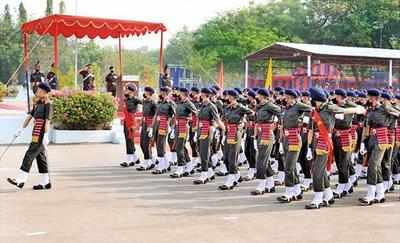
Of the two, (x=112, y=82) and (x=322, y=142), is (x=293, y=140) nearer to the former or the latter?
(x=322, y=142)

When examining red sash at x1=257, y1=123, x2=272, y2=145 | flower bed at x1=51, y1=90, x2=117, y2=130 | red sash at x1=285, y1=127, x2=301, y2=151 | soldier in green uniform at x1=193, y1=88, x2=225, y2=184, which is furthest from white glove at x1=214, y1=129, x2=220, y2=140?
flower bed at x1=51, y1=90, x2=117, y2=130

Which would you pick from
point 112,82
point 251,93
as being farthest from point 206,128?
point 112,82

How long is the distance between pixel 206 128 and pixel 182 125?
104cm

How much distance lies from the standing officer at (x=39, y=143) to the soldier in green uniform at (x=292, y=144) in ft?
13.0

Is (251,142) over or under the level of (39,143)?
under

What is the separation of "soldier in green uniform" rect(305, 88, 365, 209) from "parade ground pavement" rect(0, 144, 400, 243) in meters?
0.26

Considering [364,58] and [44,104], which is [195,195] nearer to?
[44,104]

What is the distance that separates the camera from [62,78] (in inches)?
921

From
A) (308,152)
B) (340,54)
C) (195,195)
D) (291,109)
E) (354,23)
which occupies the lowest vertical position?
(195,195)

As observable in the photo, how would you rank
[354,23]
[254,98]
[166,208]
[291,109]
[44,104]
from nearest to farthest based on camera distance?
[166,208]
[291,109]
[44,104]
[254,98]
[354,23]

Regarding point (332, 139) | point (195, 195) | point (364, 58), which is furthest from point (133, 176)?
point (364, 58)

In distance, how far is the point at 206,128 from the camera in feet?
38.6

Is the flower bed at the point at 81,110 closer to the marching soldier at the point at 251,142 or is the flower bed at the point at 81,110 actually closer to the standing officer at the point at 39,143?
the marching soldier at the point at 251,142

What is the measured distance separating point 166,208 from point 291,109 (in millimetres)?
2544
